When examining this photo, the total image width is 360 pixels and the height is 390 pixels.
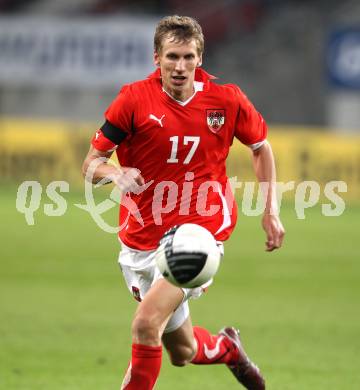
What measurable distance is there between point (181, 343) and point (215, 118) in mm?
1428

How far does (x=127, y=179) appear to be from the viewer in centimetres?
648

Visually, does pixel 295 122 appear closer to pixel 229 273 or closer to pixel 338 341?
pixel 229 273

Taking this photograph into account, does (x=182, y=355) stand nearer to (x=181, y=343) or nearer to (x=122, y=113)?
(x=181, y=343)

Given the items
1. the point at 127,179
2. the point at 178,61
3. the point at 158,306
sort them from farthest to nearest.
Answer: the point at 178,61, the point at 158,306, the point at 127,179

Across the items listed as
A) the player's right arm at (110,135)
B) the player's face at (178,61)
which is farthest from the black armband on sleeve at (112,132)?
the player's face at (178,61)

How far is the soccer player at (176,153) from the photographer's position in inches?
272

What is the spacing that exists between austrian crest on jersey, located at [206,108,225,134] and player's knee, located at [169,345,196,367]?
139 centimetres

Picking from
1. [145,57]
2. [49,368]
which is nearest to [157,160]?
[49,368]

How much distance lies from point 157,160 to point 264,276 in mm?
6827

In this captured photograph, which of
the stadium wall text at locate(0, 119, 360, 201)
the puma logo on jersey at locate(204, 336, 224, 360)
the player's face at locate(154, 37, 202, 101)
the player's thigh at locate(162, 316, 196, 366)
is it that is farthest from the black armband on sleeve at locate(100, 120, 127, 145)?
the stadium wall text at locate(0, 119, 360, 201)

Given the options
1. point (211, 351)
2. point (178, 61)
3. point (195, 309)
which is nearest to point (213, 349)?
point (211, 351)

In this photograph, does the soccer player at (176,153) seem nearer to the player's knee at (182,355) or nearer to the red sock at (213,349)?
the player's knee at (182,355)

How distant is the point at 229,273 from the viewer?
13883mm

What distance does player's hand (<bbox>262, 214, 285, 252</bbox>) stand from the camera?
23.0 feet
